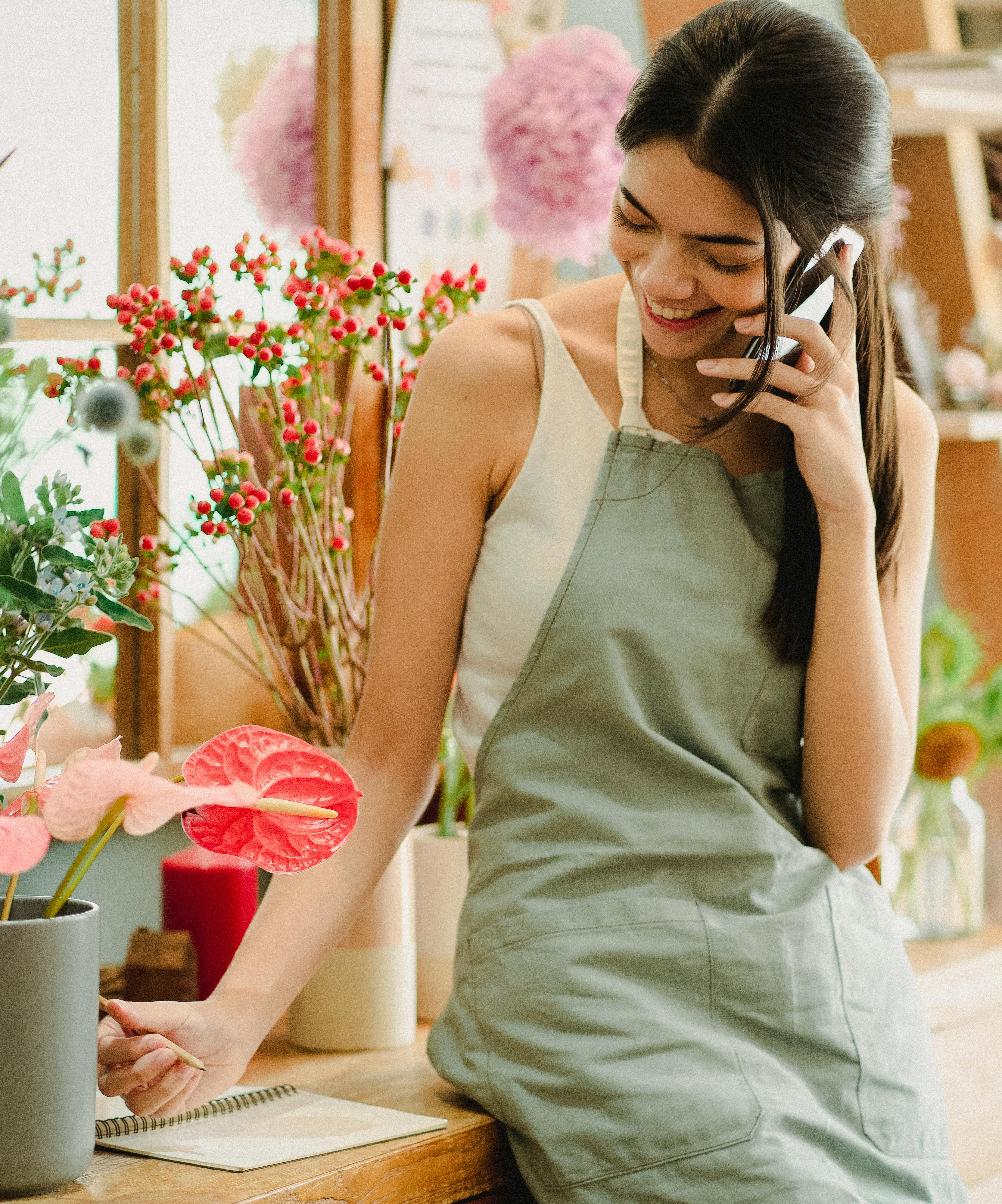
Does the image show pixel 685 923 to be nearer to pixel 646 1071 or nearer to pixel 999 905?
pixel 646 1071

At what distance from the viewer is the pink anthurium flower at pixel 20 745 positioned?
835mm

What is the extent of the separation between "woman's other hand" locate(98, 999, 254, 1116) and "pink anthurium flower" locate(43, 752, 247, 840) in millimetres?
182

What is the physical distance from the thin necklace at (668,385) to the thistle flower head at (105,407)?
0.43 meters

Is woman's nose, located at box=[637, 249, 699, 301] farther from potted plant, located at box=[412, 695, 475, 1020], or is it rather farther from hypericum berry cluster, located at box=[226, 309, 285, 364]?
potted plant, located at box=[412, 695, 475, 1020]

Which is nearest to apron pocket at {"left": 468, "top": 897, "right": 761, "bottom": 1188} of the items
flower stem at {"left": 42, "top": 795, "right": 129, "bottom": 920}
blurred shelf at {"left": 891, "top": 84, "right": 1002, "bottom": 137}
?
flower stem at {"left": 42, "top": 795, "right": 129, "bottom": 920}

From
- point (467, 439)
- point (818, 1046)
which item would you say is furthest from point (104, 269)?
point (818, 1046)

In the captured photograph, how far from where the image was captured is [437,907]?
1378 mm

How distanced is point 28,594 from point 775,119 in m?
0.61

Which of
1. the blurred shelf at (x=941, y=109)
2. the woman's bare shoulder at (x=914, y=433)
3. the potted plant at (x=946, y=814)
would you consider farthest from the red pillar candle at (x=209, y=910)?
the blurred shelf at (x=941, y=109)

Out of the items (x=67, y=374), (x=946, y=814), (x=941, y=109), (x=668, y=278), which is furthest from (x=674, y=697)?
(x=941, y=109)

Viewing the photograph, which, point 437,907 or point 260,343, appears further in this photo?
→ point 437,907

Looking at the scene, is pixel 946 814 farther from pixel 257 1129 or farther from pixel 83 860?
pixel 83 860

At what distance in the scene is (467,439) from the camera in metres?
1.07

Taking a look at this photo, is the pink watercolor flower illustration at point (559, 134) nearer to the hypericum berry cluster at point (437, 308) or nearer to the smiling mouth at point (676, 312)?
the hypericum berry cluster at point (437, 308)
